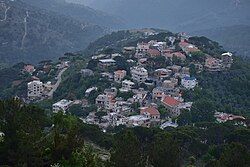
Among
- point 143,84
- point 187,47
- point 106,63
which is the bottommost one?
point 106,63

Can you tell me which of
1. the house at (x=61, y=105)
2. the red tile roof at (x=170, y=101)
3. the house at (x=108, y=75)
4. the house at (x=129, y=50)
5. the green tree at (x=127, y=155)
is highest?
the green tree at (x=127, y=155)

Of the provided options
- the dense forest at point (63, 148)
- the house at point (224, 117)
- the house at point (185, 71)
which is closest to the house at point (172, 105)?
the house at point (224, 117)

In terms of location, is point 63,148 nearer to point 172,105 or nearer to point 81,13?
point 172,105

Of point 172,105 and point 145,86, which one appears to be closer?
point 172,105

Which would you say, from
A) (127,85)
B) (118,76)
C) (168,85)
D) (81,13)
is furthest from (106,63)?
(81,13)

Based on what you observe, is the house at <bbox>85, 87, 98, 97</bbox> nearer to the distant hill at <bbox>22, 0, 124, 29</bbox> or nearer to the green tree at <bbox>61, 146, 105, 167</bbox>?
the green tree at <bbox>61, 146, 105, 167</bbox>

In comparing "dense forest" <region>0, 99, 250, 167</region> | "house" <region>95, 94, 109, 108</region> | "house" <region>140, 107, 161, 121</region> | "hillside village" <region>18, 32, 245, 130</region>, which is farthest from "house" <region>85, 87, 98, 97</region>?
"dense forest" <region>0, 99, 250, 167</region>

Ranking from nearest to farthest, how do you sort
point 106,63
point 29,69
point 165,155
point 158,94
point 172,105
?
point 165,155
point 172,105
point 158,94
point 106,63
point 29,69

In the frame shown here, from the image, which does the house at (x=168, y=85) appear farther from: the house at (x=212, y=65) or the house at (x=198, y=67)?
the house at (x=212, y=65)

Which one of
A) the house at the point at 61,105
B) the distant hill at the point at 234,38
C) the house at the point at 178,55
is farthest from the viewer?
the distant hill at the point at 234,38
